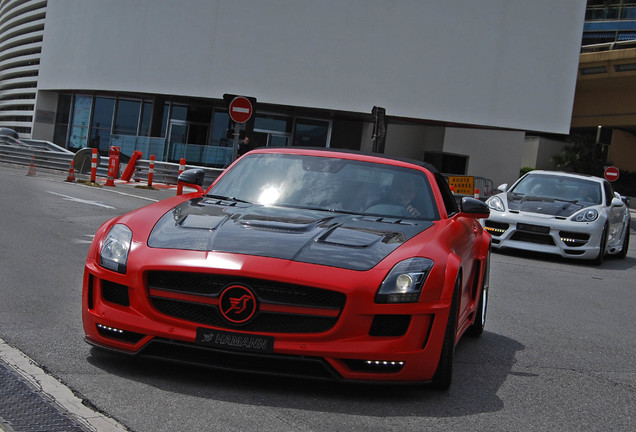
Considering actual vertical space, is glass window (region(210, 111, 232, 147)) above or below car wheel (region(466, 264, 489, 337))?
above

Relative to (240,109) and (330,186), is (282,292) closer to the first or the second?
(330,186)

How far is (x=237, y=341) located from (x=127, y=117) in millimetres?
41621

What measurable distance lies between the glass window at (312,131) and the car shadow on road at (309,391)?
37.9 meters

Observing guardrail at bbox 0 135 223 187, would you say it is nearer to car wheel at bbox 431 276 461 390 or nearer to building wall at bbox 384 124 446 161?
building wall at bbox 384 124 446 161

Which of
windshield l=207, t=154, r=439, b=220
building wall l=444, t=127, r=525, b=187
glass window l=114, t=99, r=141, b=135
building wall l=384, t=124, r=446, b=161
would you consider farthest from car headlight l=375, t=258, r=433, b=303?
building wall l=444, t=127, r=525, b=187

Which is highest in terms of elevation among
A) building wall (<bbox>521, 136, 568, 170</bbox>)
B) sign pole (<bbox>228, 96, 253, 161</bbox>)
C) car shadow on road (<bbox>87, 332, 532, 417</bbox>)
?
building wall (<bbox>521, 136, 568, 170</bbox>)

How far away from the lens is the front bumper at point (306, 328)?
4.15 metres

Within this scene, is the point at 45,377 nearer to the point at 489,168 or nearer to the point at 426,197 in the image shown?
the point at 426,197

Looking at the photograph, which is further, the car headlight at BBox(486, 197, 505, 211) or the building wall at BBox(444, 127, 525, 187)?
the building wall at BBox(444, 127, 525, 187)

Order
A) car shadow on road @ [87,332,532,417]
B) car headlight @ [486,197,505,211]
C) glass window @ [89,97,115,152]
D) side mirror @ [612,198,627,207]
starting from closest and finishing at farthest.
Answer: car shadow on road @ [87,332,532,417] → car headlight @ [486,197,505,211] → side mirror @ [612,198,627,207] → glass window @ [89,97,115,152]

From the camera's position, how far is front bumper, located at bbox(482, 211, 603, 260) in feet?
45.5

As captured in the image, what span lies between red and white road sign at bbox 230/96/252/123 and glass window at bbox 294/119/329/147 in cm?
2373

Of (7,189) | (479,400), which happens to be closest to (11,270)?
(479,400)

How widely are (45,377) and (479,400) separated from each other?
2.20 m
